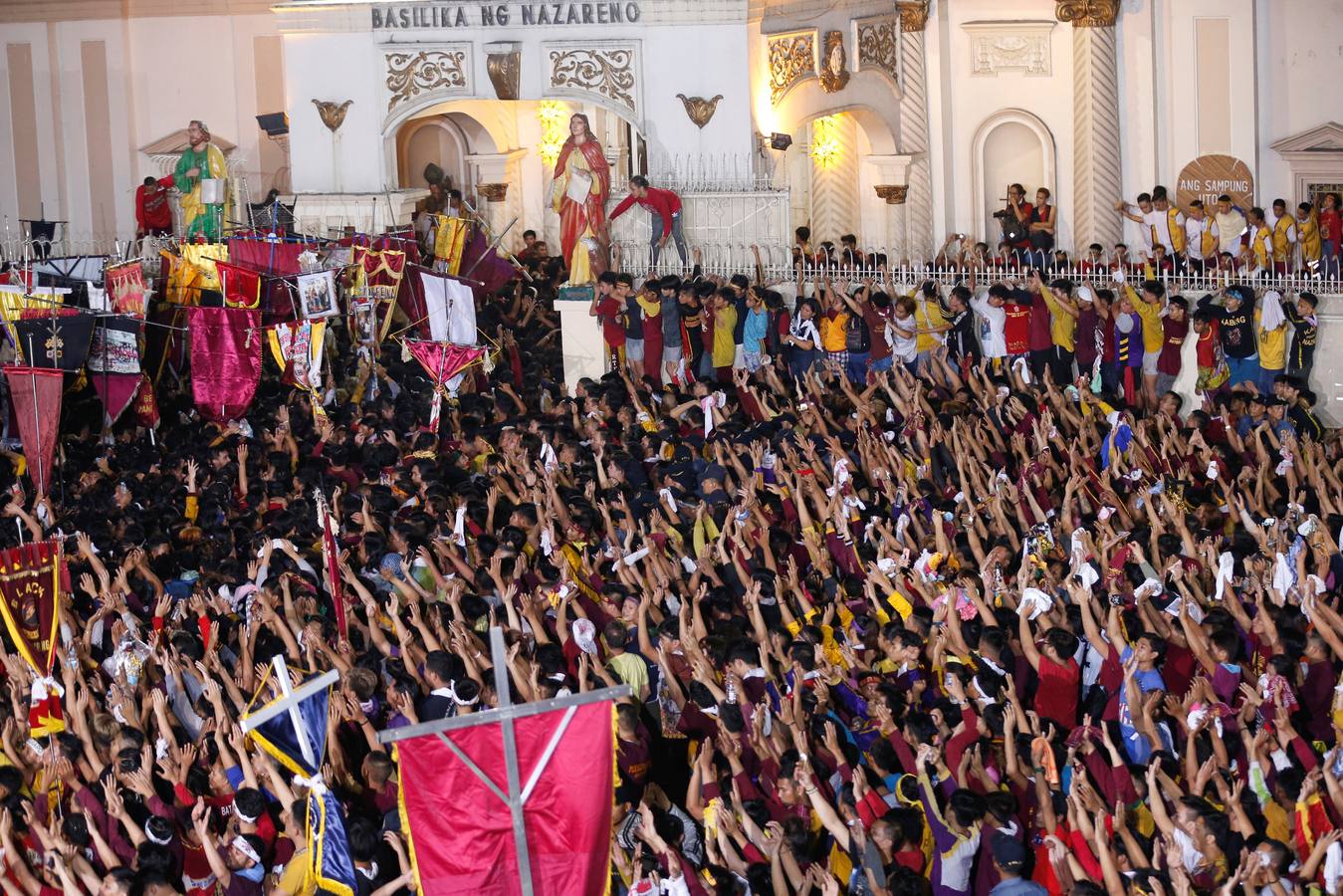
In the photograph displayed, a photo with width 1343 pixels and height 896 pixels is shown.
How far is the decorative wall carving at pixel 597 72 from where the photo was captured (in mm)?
22000

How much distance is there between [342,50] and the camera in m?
22.5

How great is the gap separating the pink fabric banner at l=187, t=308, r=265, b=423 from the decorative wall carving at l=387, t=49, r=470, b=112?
187 inches

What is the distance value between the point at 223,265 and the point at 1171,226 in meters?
8.82

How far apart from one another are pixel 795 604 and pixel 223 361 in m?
8.05

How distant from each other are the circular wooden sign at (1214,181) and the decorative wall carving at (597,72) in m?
5.56

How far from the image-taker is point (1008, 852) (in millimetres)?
8648

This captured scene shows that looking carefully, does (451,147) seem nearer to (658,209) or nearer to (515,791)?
(658,209)

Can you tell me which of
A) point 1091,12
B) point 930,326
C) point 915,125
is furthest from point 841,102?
point 930,326

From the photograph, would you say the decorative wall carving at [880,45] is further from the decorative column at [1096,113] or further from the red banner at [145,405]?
the red banner at [145,405]

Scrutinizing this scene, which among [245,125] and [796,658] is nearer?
[796,658]

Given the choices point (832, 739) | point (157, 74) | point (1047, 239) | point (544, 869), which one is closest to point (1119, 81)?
point (1047, 239)

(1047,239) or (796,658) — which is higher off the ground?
(1047,239)

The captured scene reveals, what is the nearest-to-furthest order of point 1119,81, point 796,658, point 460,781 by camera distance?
point 460,781 < point 796,658 < point 1119,81

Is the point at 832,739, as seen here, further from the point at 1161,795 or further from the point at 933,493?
the point at 933,493
